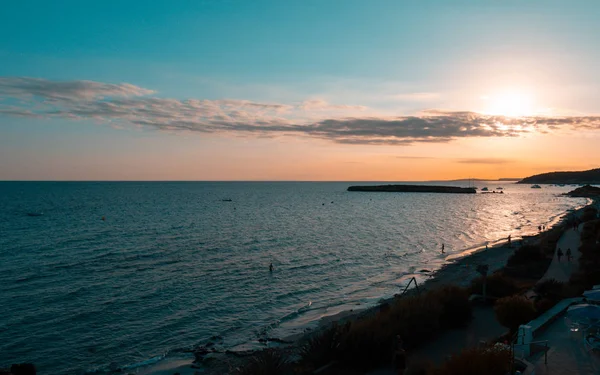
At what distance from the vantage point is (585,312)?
12.0 m

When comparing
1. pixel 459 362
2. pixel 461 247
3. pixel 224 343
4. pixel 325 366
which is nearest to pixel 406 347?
pixel 325 366

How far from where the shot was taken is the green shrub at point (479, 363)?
9172 mm

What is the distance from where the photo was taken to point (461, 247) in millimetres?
46125

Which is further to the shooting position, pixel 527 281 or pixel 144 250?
pixel 144 250

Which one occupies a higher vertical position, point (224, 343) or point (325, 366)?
point (325, 366)

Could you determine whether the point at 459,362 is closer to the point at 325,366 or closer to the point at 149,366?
the point at 325,366

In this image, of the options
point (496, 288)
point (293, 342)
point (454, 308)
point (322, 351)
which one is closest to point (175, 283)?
point (293, 342)

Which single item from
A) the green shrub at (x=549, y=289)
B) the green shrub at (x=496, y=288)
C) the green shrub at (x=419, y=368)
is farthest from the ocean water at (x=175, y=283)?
the green shrub at (x=549, y=289)

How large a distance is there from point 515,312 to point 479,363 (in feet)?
17.0

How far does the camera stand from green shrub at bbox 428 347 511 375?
9.17 metres

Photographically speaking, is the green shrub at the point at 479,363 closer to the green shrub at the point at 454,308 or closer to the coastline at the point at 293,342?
the green shrub at the point at 454,308

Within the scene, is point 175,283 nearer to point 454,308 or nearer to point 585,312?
point 454,308

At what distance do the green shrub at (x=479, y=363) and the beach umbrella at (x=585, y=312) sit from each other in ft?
12.6

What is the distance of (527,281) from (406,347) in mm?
13932
